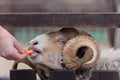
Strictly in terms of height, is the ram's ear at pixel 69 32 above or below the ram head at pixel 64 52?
above

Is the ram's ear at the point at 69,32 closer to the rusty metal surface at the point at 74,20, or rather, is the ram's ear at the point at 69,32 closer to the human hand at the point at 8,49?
the rusty metal surface at the point at 74,20

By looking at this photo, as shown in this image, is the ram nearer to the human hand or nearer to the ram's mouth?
the ram's mouth

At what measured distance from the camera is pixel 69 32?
2.43 m

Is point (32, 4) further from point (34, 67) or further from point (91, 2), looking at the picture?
point (34, 67)

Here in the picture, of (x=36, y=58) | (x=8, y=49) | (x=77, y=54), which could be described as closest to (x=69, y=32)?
(x=77, y=54)

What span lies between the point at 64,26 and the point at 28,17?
173 mm

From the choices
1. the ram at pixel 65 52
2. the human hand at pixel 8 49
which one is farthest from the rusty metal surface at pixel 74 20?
the human hand at pixel 8 49

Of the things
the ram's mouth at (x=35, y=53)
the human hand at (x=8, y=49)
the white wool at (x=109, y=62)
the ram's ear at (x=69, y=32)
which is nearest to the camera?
the human hand at (x=8, y=49)

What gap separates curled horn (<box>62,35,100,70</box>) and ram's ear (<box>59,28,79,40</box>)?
46 mm

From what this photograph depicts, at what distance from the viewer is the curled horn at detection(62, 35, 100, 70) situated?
2344mm

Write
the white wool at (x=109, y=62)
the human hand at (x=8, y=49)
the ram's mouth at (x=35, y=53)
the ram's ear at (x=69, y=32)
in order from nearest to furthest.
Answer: the human hand at (x=8, y=49) → the ram's mouth at (x=35, y=53) → the ram's ear at (x=69, y=32) → the white wool at (x=109, y=62)

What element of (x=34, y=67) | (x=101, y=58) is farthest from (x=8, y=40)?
(x=101, y=58)

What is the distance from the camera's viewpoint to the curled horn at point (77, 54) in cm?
234

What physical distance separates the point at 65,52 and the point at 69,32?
0.12 metres
